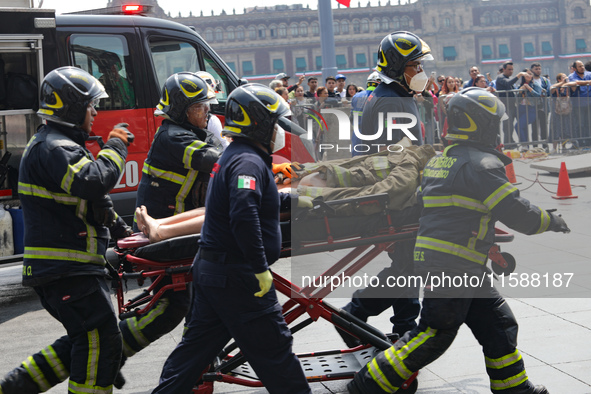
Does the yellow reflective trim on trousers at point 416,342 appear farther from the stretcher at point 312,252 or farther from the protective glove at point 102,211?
the protective glove at point 102,211

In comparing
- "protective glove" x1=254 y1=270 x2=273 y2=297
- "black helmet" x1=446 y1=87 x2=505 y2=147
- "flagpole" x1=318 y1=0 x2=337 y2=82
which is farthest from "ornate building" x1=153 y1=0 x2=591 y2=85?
"protective glove" x1=254 y1=270 x2=273 y2=297

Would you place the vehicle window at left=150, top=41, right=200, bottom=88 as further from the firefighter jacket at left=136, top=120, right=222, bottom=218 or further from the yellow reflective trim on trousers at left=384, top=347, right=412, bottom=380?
the yellow reflective trim on trousers at left=384, top=347, right=412, bottom=380

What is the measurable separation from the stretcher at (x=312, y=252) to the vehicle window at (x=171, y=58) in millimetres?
4366

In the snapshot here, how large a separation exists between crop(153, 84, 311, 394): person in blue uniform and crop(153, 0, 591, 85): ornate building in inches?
4674

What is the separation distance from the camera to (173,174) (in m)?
5.14

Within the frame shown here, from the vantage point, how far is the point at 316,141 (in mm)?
13203

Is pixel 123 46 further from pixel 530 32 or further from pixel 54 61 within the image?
pixel 530 32

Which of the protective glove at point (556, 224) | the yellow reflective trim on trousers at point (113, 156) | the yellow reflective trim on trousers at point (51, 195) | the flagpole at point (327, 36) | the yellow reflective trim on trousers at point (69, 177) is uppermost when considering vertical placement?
the flagpole at point (327, 36)

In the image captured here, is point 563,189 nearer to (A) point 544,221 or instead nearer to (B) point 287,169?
(B) point 287,169

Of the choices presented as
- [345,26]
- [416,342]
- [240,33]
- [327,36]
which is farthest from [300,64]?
[416,342]

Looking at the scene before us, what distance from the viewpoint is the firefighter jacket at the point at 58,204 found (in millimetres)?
4004

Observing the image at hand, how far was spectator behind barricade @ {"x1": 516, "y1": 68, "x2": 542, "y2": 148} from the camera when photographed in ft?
53.1

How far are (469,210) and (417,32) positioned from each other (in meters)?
124

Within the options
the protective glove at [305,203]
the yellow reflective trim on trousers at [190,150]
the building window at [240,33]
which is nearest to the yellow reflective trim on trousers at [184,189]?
the yellow reflective trim on trousers at [190,150]
